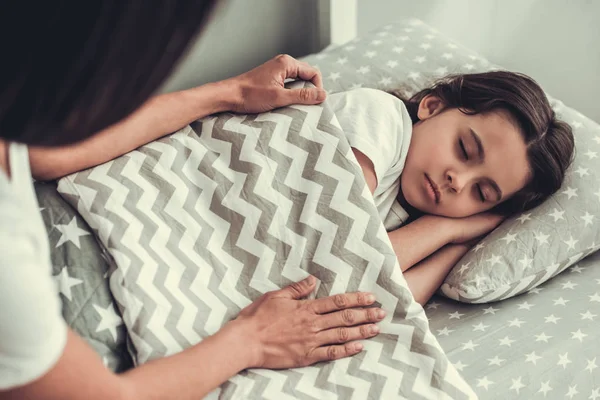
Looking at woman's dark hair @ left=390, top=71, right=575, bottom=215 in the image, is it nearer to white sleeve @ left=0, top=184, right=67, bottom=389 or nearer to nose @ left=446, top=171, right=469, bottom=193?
nose @ left=446, top=171, right=469, bottom=193

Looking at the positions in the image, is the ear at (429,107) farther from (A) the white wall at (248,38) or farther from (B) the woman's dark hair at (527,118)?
(A) the white wall at (248,38)

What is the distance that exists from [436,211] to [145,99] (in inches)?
30.2

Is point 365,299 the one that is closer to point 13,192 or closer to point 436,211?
point 436,211

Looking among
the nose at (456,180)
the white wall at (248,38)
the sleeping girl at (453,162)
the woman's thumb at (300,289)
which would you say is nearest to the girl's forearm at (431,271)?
the sleeping girl at (453,162)

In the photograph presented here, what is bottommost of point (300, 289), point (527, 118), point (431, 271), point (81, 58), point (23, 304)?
point (431, 271)

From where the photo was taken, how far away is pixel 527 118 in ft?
3.76

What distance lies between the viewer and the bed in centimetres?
83

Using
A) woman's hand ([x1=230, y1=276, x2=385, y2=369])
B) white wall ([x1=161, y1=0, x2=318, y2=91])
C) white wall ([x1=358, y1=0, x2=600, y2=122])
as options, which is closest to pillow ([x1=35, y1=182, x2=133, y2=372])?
woman's hand ([x1=230, y1=276, x2=385, y2=369])

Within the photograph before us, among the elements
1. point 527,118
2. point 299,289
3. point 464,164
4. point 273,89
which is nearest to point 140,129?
point 273,89

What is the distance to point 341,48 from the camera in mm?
1515

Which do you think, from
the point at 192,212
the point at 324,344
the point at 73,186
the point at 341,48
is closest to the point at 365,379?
the point at 324,344

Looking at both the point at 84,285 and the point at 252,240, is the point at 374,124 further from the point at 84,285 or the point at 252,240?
the point at 84,285

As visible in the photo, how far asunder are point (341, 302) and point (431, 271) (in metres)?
0.29

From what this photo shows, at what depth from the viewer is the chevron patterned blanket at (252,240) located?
840mm
